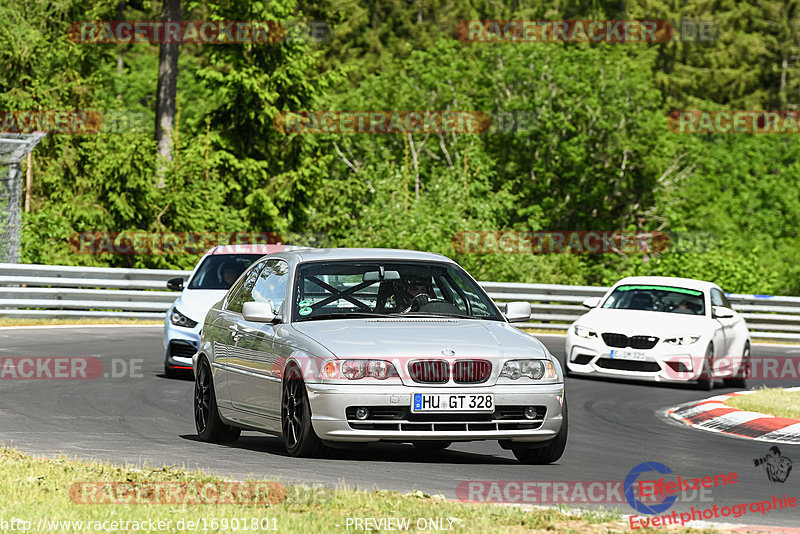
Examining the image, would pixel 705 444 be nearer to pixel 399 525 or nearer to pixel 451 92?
pixel 399 525

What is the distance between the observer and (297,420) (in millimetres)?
9641

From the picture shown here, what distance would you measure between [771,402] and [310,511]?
1001cm

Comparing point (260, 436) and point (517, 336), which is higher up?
point (517, 336)

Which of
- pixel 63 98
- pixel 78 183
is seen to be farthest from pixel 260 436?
pixel 63 98

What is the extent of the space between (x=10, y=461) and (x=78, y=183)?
120 ft

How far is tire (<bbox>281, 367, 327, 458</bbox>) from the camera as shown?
9.46 meters

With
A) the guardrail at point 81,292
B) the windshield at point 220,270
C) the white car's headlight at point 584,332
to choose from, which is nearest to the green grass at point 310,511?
the windshield at point 220,270

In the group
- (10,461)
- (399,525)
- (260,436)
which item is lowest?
(260,436)

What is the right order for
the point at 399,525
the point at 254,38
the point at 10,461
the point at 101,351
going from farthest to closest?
the point at 254,38 < the point at 101,351 < the point at 10,461 < the point at 399,525

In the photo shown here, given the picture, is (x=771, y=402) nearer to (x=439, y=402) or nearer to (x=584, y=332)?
(x=584, y=332)

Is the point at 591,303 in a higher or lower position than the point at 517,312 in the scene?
lower

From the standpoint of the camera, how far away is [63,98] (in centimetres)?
4769

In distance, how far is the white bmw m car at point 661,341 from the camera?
18281 mm

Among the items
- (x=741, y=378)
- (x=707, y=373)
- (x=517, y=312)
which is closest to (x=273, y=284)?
(x=517, y=312)
